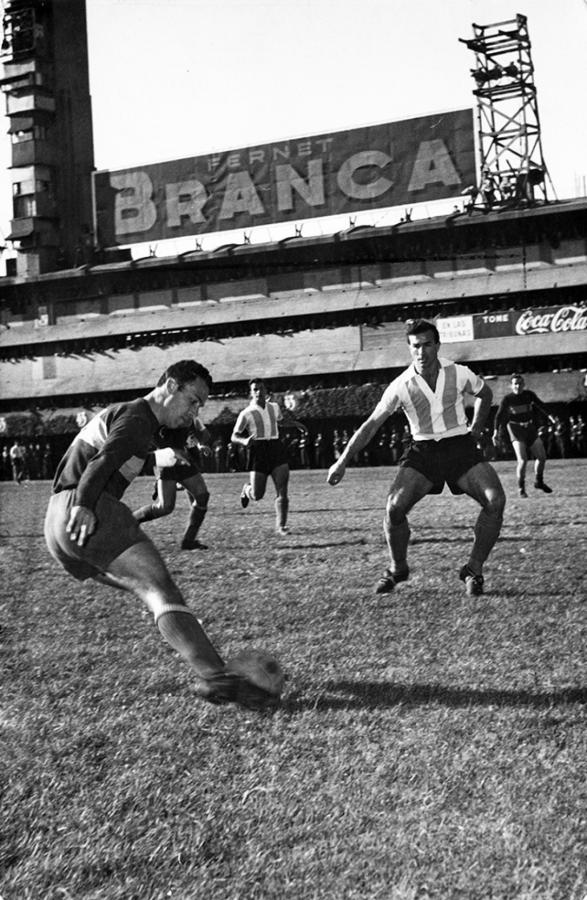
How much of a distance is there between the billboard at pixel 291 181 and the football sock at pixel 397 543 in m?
36.5

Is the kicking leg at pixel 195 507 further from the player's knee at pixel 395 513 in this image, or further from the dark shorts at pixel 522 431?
the dark shorts at pixel 522 431

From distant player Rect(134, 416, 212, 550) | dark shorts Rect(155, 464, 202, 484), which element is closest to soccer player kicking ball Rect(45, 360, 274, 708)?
distant player Rect(134, 416, 212, 550)

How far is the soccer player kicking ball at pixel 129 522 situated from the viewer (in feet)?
16.6

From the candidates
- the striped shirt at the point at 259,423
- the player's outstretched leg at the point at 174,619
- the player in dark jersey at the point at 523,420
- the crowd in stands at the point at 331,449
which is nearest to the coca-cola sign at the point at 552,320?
the crowd in stands at the point at 331,449

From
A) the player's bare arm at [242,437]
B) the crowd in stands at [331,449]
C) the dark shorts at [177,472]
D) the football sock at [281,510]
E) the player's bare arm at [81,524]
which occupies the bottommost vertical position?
the crowd in stands at [331,449]

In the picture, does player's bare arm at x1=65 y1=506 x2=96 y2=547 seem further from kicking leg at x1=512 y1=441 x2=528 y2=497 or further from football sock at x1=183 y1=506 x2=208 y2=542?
kicking leg at x1=512 y1=441 x2=528 y2=497

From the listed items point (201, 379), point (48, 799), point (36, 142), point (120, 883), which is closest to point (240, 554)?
point (201, 379)

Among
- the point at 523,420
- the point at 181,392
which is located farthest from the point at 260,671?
the point at 523,420

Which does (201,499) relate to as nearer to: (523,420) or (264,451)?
(264,451)

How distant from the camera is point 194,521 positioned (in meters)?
12.3

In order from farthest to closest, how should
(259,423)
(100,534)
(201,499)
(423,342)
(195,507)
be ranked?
(259,423) → (195,507) → (201,499) → (423,342) → (100,534)

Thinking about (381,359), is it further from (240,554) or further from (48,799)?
(48,799)

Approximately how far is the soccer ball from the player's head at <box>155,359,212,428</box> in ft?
3.92

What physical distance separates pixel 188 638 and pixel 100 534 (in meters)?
0.65
